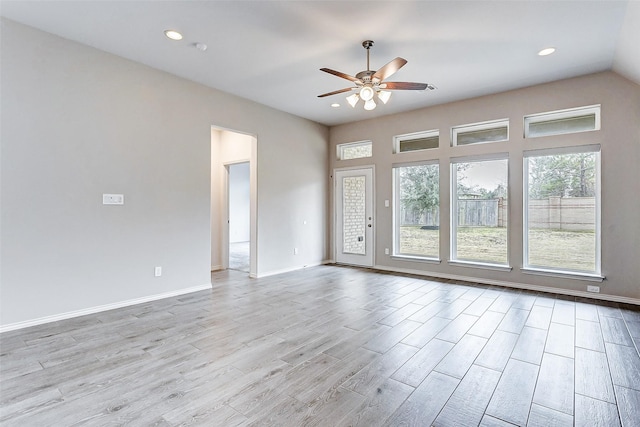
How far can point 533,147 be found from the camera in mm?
4773

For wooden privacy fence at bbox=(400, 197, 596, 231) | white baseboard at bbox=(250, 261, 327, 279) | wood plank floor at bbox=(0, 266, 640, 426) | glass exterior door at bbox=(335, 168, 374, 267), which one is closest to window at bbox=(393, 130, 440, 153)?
glass exterior door at bbox=(335, 168, 374, 267)

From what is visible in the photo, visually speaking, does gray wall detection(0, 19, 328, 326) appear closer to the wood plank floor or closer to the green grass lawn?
the wood plank floor

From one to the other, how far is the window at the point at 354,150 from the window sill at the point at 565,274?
3504 mm

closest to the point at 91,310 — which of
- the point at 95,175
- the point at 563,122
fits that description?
the point at 95,175

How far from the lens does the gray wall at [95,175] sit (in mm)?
3191

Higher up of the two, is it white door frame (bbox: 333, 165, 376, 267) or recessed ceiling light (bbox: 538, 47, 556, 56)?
recessed ceiling light (bbox: 538, 47, 556, 56)

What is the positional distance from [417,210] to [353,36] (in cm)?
357

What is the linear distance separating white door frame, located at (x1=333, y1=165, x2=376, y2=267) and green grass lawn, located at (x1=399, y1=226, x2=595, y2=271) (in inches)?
25.4

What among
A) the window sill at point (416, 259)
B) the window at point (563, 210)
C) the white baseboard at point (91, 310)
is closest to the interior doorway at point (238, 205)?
the window sill at point (416, 259)

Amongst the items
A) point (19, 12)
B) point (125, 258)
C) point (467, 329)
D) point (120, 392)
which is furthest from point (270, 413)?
point (19, 12)

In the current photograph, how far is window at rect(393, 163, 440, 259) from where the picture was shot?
582 cm

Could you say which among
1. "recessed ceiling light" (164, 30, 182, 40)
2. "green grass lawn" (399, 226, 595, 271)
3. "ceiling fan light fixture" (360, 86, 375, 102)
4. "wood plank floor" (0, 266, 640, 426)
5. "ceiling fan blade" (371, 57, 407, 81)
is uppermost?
"recessed ceiling light" (164, 30, 182, 40)

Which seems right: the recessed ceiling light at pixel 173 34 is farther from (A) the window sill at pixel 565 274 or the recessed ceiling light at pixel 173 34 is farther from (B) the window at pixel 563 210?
(A) the window sill at pixel 565 274

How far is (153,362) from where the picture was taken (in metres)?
2.51
